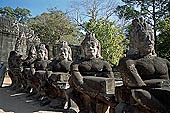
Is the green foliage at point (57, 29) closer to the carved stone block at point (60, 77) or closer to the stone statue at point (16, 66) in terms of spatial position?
the stone statue at point (16, 66)

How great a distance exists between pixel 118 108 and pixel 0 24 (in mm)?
15678

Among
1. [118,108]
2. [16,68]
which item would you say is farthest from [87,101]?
[16,68]

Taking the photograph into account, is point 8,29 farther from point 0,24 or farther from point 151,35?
point 151,35

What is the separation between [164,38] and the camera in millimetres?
12656

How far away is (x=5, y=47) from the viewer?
15953 millimetres

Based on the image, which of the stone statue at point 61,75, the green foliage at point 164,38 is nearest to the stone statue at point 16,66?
the stone statue at point 61,75

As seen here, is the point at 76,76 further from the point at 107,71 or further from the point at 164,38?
the point at 164,38

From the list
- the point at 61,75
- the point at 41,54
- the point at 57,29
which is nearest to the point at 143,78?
the point at 61,75

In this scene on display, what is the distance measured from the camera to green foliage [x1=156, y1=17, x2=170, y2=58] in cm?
1213

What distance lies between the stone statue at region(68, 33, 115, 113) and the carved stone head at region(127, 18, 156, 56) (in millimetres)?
806

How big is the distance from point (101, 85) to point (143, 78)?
2.58ft

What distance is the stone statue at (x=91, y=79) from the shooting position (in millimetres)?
3096

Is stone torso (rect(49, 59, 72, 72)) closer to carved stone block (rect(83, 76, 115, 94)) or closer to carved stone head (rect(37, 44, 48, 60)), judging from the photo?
carved stone head (rect(37, 44, 48, 60))

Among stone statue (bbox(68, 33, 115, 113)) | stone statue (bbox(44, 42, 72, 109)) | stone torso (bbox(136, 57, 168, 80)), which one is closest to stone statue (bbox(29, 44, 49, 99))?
stone statue (bbox(44, 42, 72, 109))
